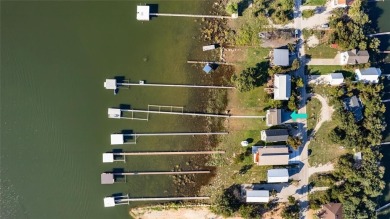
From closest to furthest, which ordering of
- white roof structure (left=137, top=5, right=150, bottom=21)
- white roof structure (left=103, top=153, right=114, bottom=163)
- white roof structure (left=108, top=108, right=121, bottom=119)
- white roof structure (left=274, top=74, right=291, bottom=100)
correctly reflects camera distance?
white roof structure (left=274, top=74, right=291, bottom=100) < white roof structure (left=103, top=153, right=114, bottom=163) < white roof structure (left=108, top=108, right=121, bottom=119) < white roof structure (left=137, top=5, right=150, bottom=21)

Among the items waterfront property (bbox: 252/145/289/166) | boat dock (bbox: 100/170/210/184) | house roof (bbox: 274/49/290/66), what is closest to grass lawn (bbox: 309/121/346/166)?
waterfront property (bbox: 252/145/289/166)

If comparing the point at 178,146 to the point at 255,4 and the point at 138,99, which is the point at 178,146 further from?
the point at 255,4

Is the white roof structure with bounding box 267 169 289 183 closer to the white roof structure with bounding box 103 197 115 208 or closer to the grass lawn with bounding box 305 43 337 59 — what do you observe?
the grass lawn with bounding box 305 43 337 59

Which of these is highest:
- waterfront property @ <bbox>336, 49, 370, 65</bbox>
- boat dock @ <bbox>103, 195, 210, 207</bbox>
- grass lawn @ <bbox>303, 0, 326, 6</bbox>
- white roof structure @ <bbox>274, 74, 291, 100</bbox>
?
grass lawn @ <bbox>303, 0, 326, 6</bbox>

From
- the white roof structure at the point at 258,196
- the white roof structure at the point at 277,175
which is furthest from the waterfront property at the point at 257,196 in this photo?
the white roof structure at the point at 277,175

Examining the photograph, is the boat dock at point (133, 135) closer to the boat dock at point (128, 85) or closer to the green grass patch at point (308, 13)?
the boat dock at point (128, 85)

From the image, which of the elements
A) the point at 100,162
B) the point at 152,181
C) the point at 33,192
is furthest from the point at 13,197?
the point at 152,181
